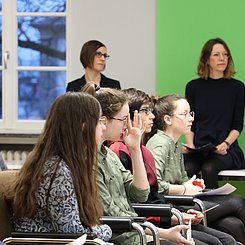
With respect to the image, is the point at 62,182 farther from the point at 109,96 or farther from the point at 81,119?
the point at 109,96

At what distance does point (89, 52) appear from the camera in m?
6.43

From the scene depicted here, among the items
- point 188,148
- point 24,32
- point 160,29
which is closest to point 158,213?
point 188,148

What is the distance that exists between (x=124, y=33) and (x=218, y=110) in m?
1.20

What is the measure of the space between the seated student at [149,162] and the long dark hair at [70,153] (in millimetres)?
907

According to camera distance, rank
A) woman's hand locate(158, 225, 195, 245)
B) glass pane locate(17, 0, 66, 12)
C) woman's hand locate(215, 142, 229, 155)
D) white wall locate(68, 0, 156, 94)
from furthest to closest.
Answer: glass pane locate(17, 0, 66, 12), white wall locate(68, 0, 156, 94), woman's hand locate(215, 142, 229, 155), woman's hand locate(158, 225, 195, 245)

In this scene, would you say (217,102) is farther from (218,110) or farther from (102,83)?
(102,83)

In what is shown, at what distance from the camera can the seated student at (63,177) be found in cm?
282

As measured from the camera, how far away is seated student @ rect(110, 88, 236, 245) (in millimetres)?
3859

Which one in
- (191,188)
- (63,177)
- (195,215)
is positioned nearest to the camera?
(63,177)

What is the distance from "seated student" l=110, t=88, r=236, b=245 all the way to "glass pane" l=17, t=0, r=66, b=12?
3.05 metres

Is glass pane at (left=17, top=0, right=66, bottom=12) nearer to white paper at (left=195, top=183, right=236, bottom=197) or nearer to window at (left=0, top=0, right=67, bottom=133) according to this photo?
window at (left=0, top=0, right=67, bottom=133)

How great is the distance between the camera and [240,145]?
6.66 m

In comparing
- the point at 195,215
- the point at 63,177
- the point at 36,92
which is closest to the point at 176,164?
the point at 195,215

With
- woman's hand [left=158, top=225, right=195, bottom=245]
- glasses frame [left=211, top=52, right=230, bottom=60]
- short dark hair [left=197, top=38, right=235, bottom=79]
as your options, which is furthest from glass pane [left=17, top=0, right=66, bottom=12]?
woman's hand [left=158, top=225, right=195, bottom=245]
